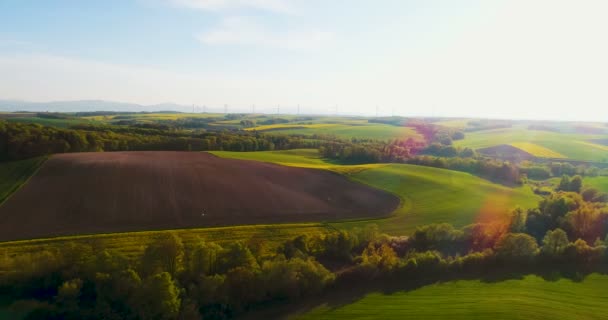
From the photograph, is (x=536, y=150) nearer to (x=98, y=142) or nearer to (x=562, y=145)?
(x=562, y=145)

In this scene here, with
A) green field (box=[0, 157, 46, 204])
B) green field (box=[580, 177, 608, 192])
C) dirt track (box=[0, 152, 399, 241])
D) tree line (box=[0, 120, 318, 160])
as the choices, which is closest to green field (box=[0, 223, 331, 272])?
dirt track (box=[0, 152, 399, 241])

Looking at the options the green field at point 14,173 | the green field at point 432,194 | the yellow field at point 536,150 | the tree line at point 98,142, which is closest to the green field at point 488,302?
the green field at point 432,194

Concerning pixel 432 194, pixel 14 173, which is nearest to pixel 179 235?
pixel 14 173

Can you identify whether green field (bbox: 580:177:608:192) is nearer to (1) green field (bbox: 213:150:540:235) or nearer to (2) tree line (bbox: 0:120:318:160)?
(1) green field (bbox: 213:150:540:235)

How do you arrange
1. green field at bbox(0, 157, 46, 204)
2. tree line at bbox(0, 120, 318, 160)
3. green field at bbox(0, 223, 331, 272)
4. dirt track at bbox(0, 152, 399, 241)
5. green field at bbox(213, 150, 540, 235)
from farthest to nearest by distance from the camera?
tree line at bbox(0, 120, 318, 160) < green field at bbox(213, 150, 540, 235) < green field at bbox(0, 157, 46, 204) < dirt track at bbox(0, 152, 399, 241) < green field at bbox(0, 223, 331, 272)

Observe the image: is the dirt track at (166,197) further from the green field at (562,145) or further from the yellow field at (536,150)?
the green field at (562,145)

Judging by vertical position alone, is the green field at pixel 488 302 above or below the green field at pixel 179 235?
below
